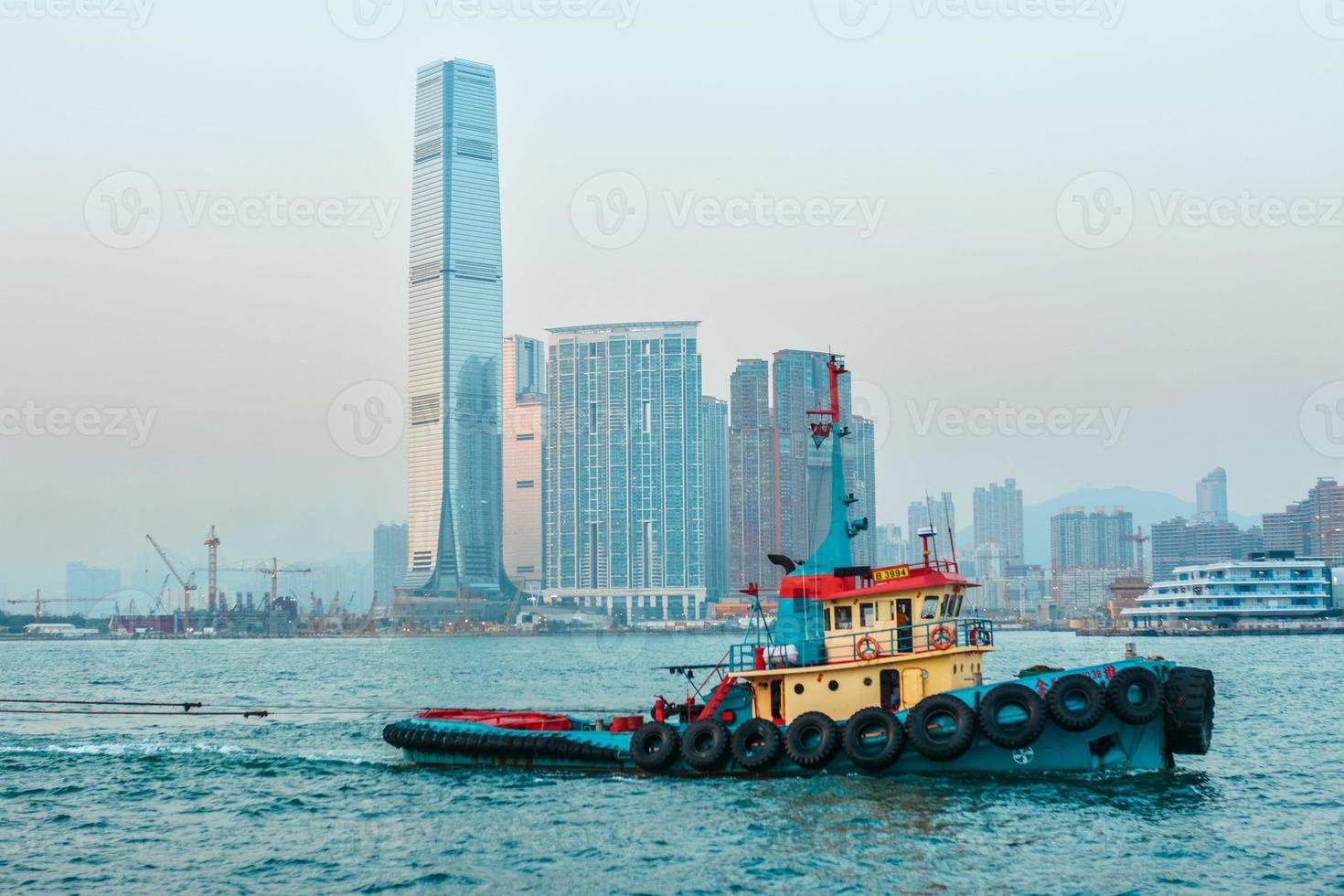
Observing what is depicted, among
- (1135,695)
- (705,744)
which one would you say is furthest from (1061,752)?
(705,744)

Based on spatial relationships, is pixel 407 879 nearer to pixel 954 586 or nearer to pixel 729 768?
pixel 729 768

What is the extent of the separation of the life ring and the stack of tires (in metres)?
1.17

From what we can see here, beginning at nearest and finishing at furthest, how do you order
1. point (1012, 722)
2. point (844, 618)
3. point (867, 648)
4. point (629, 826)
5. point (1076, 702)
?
1. point (629, 826)
2. point (1012, 722)
3. point (1076, 702)
4. point (867, 648)
5. point (844, 618)

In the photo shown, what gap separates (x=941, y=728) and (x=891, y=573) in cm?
320

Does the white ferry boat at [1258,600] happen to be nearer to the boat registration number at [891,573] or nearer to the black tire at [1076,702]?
the boat registration number at [891,573]

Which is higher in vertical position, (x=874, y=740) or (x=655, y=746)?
(x=874, y=740)

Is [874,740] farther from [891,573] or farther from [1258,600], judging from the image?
[1258,600]

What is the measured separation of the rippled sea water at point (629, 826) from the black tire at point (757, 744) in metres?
0.46

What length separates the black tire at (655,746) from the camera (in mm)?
26656

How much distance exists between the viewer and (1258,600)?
12144 cm

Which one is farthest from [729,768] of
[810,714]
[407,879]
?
[407,879]

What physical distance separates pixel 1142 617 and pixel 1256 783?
108 m

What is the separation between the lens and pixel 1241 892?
62.3 feet

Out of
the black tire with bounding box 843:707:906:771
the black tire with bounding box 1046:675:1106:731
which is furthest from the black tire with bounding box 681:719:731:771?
the black tire with bounding box 1046:675:1106:731
